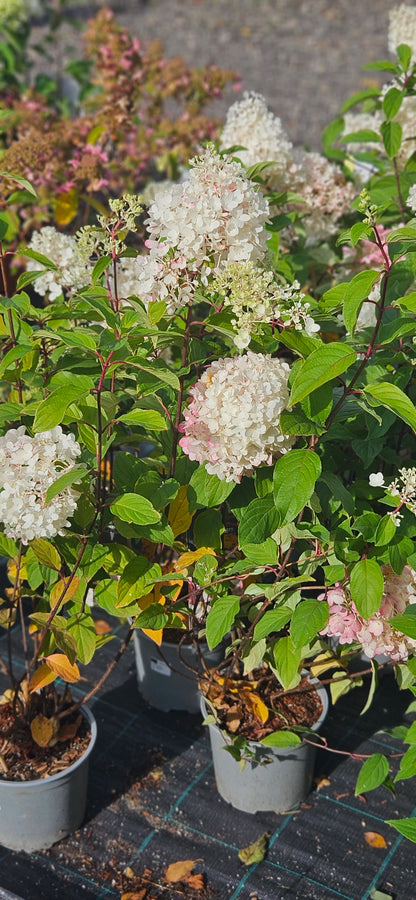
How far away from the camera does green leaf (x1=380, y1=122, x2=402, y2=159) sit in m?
2.19

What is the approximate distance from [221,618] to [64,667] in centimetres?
35

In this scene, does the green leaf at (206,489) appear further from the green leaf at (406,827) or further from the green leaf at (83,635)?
the green leaf at (406,827)

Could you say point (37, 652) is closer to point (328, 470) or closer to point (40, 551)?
point (40, 551)

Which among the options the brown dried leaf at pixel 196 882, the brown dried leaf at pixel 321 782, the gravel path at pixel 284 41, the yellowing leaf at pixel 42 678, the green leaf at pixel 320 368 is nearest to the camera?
the green leaf at pixel 320 368

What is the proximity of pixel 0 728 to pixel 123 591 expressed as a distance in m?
0.64

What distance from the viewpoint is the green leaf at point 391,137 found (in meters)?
2.19

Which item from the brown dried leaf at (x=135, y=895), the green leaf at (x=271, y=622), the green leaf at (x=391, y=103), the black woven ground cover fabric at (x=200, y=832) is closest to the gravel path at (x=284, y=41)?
the green leaf at (x=391, y=103)

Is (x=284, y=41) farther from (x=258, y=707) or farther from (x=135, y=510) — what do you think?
(x=135, y=510)

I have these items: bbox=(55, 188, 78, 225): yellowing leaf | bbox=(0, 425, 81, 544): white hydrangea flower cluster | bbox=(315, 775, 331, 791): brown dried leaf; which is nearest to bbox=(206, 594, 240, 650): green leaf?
bbox=(0, 425, 81, 544): white hydrangea flower cluster

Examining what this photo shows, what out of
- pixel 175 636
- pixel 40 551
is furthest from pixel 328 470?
pixel 175 636

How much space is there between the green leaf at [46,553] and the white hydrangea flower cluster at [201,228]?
50 centimetres

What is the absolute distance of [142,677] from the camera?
240cm

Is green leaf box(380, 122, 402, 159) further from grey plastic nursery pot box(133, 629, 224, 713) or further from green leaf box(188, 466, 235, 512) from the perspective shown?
grey plastic nursery pot box(133, 629, 224, 713)

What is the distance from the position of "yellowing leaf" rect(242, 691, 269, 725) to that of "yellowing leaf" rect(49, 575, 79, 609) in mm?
550
